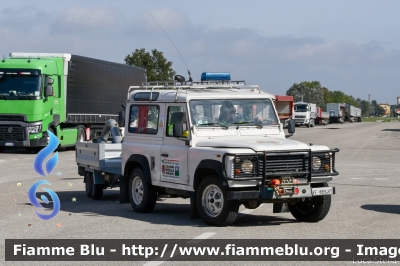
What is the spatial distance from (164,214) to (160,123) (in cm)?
157

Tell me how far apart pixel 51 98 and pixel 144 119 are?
59.9ft

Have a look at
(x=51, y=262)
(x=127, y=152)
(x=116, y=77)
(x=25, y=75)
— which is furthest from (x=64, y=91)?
(x=51, y=262)

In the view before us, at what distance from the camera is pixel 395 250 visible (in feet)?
32.4

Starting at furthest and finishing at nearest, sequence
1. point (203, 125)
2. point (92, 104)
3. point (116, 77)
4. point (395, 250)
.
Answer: point (116, 77) < point (92, 104) < point (203, 125) < point (395, 250)

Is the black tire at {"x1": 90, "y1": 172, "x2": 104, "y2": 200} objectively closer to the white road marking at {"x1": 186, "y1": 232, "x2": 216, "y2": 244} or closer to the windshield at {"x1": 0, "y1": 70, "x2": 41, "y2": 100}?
the white road marking at {"x1": 186, "y1": 232, "x2": 216, "y2": 244}

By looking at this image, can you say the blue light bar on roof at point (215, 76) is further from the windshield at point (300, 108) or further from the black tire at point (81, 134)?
the windshield at point (300, 108)

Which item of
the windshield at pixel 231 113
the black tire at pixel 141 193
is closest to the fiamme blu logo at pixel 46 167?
the black tire at pixel 141 193

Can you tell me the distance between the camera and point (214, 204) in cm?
1204

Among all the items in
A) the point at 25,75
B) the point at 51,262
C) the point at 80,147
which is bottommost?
the point at 51,262

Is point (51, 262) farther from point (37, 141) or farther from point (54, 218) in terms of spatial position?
point (37, 141)

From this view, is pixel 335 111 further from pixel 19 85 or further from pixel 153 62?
pixel 19 85

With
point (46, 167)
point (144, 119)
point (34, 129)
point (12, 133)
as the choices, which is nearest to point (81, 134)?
point (34, 129)

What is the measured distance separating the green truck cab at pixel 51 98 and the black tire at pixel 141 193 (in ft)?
56.6

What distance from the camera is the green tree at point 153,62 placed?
3120 inches
